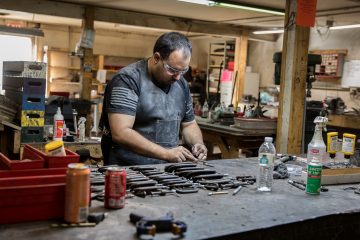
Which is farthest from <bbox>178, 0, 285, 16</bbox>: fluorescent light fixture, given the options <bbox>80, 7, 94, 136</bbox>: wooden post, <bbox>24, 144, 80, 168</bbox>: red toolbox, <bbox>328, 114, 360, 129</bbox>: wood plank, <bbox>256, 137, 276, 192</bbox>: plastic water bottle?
<bbox>24, 144, 80, 168</bbox>: red toolbox

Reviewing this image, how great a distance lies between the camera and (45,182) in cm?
142

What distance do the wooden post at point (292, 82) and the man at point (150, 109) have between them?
1.95 meters

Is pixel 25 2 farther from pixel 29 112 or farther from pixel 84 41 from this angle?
pixel 29 112

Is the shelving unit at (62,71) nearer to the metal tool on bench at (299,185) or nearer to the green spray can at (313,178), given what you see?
the metal tool on bench at (299,185)

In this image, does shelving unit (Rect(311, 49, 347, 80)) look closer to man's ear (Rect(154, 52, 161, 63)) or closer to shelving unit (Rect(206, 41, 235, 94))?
shelving unit (Rect(206, 41, 235, 94))

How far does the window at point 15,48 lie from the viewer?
370 inches

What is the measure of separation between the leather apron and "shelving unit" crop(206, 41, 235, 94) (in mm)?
6579

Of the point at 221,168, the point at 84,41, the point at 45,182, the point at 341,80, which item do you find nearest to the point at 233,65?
the point at 341,80

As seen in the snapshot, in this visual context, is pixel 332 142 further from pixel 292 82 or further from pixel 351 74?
pixel 351 74

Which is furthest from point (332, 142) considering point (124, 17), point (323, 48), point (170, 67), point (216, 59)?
point (216, 59)

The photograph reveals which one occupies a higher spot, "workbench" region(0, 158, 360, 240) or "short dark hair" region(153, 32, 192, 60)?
"short dark hair" region(153, 32, 192, 60)

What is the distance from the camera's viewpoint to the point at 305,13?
12.9 ft

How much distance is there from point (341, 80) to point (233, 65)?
2.01 m

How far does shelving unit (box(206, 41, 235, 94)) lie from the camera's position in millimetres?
9328
